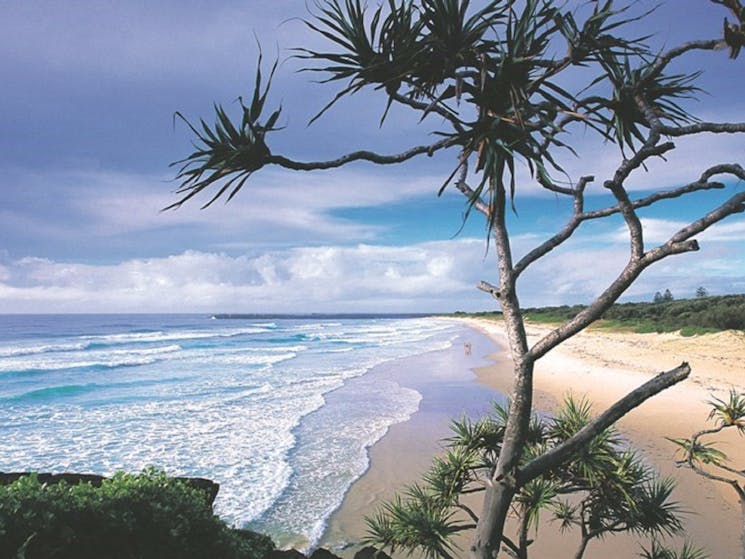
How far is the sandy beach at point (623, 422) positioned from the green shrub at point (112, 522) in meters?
3.18

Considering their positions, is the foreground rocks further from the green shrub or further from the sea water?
the sea water

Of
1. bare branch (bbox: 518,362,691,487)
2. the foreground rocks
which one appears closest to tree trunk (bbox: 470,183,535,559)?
bare branch (bbox: 518,362,691,487)

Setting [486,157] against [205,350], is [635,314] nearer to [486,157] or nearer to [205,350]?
[205,350]

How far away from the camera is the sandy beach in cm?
700

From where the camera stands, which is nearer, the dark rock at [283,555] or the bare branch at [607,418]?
the bare branch at [607,418]

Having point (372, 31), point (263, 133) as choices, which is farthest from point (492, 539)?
point (372, 31)

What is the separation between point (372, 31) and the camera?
389 centimetres

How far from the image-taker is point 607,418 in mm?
3814

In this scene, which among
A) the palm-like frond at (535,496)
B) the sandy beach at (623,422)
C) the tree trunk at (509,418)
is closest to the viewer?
the tree trunk at (509,418)

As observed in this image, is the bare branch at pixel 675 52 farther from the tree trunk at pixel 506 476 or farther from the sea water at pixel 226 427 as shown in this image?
the sea water at pixel 226 427

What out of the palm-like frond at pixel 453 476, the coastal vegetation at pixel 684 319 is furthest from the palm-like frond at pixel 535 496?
the coastal vegetation at pixel 684 319

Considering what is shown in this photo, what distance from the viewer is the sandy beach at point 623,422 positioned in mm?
7004

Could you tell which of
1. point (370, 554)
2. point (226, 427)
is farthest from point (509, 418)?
point (226, 427)

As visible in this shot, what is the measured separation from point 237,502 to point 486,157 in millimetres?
6927
